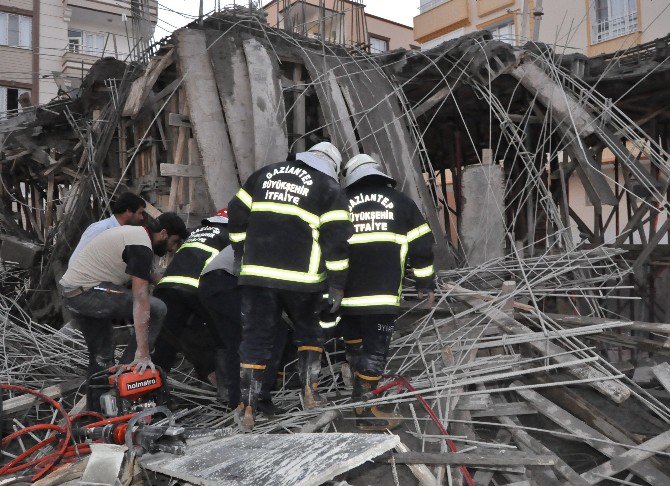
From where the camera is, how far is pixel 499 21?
23078mm

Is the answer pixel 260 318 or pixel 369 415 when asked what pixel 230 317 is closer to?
pixel 260 318

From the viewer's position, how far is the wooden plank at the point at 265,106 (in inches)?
258

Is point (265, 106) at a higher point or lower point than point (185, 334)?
higher

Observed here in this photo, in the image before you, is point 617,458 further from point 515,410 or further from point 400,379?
point 400,379

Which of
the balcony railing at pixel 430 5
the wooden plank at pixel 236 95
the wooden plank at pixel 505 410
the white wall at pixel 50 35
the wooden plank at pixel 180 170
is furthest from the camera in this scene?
the balcony railing at pixel 430 5

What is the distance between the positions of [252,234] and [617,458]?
276 cm

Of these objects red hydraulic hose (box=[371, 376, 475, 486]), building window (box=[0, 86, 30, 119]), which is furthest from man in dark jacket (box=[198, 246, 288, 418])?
building window (box=[0, 86, 30, 119])

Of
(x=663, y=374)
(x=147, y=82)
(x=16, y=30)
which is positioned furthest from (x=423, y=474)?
(x=16, y=30)

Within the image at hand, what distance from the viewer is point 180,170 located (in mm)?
6387

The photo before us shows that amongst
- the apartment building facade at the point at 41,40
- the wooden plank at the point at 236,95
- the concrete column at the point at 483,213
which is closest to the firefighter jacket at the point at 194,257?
the wooden plank at the point at 236,95

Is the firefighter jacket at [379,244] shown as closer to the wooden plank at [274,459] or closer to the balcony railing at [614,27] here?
the wooden plank at [274,459]

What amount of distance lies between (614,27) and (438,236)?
16.4 meters

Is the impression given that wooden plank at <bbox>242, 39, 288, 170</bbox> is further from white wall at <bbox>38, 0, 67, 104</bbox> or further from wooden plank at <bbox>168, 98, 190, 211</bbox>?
white wall at <bbox>38, 0, 67, 104</bbox>

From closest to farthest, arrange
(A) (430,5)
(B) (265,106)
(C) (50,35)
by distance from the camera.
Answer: (B) (265,106)
(C) (50,35)
(A) (430,5)
